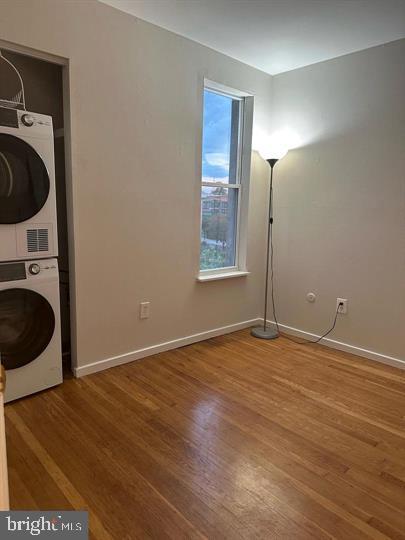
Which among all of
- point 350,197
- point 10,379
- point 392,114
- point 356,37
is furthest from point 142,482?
point 356,37

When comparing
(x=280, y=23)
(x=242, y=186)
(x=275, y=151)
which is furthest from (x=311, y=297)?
(x=280, y=23)

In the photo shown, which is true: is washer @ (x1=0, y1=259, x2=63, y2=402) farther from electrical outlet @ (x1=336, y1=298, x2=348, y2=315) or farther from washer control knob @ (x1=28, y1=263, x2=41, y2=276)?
electrical outlet @ (x1=336, y1=298, x2=348, y2=315)

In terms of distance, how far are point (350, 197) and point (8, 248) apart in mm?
2548

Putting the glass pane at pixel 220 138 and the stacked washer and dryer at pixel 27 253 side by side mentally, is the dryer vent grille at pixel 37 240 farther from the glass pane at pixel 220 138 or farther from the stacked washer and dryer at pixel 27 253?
the glass pane at pixel 220 138

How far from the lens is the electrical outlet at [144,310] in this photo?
9.32ft

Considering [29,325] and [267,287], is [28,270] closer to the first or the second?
[29,325]

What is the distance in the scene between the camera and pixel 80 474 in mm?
1643

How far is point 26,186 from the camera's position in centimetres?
206

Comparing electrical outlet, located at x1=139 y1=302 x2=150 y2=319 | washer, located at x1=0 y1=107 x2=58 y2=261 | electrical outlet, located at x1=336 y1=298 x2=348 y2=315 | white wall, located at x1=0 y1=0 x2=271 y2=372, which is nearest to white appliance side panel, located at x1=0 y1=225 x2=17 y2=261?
washer, located at x1=0 y1=107 x2=58 y2=261

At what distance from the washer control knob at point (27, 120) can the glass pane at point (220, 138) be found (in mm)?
1528

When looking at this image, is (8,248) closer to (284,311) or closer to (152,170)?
(152,170)

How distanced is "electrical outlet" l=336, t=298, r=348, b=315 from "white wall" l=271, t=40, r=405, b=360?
4 cm

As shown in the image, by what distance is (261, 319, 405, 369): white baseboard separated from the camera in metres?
2.91

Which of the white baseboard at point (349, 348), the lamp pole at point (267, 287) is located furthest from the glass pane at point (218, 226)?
the white baseboard at point (349, 348)
